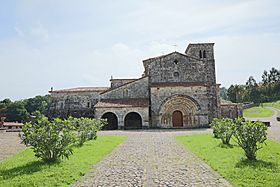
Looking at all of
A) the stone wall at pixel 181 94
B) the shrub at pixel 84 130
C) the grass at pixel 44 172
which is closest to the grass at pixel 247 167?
the grass at pixel 44 172

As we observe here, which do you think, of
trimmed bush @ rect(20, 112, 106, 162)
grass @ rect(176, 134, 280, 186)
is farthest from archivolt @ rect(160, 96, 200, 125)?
trimmed bush @ rect(20, 112, 106, 162)

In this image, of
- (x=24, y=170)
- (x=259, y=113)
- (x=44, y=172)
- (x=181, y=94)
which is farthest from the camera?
(x=259, y=113)

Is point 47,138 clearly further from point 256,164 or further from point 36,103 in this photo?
point 36,103

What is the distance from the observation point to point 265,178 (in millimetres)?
7434

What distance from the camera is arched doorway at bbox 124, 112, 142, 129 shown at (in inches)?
1410

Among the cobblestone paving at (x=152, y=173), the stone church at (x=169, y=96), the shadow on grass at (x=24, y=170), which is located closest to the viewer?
the cobblestone paving at (x=152, y=173)

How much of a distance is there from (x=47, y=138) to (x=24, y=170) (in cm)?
140

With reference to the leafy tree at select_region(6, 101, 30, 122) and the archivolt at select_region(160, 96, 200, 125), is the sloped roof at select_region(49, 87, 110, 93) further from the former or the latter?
the leafy tree at select_region(6, 101, 30, 122)

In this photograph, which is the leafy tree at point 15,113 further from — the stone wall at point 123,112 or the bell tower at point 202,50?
the bell tower at point 202,50

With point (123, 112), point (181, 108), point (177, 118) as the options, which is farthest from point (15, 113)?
point (181, 108)

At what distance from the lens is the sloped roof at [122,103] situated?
111 feet

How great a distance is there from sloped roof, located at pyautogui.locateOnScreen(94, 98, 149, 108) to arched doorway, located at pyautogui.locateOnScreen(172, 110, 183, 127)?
4.13 meters

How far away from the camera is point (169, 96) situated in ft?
113

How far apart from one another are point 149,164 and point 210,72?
30540mm
